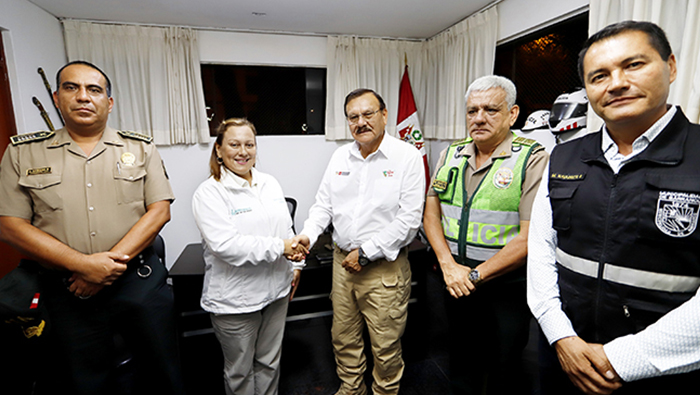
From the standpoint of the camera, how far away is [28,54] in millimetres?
2896

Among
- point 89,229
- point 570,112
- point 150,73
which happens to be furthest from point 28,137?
point 570,112

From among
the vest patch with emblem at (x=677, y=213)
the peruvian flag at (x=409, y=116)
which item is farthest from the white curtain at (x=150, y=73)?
the vest patch with emblem at (x=677, y=213)

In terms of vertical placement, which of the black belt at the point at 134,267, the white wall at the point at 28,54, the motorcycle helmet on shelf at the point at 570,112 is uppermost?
the white wall at the point at 28,54

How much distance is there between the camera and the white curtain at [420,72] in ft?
12.3

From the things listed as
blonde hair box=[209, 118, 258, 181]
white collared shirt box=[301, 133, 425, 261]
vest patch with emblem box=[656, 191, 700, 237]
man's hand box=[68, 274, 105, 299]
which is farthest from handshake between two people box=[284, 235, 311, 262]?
vest patch with emblem box=[656, 191, 700, 237]

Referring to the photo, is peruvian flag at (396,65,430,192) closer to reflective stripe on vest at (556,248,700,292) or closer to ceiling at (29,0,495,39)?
ceiling at (29,0,495,39)

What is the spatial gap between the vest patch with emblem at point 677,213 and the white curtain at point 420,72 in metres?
3.06

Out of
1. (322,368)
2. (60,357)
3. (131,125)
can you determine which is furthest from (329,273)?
(131,125)

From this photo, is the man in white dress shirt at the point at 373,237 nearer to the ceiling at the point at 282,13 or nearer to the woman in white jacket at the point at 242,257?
the woman in white jacket at the point at 242,257

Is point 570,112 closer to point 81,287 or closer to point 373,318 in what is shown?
point 373,318

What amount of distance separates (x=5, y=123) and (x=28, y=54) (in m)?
0.69

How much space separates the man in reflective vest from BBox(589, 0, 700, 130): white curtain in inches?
40.3

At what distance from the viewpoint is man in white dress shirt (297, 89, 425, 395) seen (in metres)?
1.77

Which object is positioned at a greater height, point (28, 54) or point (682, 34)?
point (28, 54)
